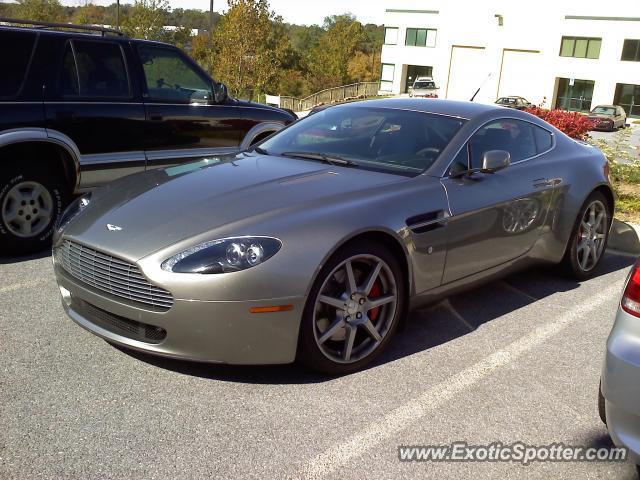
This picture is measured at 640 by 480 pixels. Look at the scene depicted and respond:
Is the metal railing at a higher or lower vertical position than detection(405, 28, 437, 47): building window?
lower

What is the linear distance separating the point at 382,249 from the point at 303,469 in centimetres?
140

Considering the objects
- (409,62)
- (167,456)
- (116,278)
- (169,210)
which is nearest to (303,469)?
(167,456)

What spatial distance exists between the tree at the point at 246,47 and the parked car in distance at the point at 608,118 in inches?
711

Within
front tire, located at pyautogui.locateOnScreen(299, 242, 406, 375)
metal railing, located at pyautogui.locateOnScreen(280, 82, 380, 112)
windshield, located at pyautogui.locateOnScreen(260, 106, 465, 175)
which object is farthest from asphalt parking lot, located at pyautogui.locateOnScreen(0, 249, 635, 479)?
metal railing, located at pyautogui.locateOnScreen(280, 82, 380, 112)

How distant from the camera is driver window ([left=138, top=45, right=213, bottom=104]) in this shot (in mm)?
6688

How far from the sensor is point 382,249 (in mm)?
3873

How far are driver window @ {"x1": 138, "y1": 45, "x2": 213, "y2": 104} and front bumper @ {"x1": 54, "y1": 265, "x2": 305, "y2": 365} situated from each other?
363cm

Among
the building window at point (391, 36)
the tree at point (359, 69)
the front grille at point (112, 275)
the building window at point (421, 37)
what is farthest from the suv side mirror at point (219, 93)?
the tree at point (359, 69)

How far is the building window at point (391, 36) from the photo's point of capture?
64688mm

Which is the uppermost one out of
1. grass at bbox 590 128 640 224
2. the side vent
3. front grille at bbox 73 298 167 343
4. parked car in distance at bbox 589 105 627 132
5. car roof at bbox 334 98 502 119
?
car roof at bbox 334 98 502 119

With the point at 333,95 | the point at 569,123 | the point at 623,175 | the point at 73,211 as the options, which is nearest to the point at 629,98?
the point at 333,95

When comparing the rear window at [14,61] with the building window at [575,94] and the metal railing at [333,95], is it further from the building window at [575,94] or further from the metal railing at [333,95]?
the building window at [575,94]

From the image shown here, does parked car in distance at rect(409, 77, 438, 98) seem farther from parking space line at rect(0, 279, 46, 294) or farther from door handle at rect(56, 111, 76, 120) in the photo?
parking space line at rect(0, 279, 46, 294)

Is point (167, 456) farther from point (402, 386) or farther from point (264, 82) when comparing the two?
point (264, 82)
